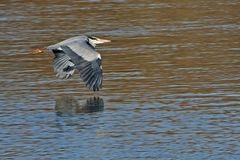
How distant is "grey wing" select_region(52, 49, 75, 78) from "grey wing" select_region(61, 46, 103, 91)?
852 mm

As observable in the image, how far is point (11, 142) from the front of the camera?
9.48 meters

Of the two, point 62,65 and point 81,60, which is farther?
point 62,65

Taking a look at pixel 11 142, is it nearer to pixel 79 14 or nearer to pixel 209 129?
pixel 209 129

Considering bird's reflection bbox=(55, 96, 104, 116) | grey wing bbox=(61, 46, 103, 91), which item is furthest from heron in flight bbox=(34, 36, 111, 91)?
bird's reflection bbox=(55, 96, 104, 116)

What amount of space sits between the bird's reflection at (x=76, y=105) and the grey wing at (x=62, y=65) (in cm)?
90

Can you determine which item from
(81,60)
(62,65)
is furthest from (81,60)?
(62,65)

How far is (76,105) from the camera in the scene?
11367mm

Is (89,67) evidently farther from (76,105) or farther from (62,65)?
(62,65)

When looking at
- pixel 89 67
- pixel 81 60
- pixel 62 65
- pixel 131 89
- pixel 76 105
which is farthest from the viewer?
pixel 62 65

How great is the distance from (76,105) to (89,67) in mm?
525

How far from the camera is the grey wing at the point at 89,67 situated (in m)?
11.4

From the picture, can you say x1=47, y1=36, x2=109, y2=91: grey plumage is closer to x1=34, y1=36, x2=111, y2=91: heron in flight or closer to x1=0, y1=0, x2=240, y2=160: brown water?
x1=34, y1=36, x2=111, y2=91: heron in flight

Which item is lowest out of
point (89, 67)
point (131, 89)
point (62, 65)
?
point (131, 89)

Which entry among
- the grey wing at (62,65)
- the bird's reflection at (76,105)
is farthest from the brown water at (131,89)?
the grey wing at (62,65)
